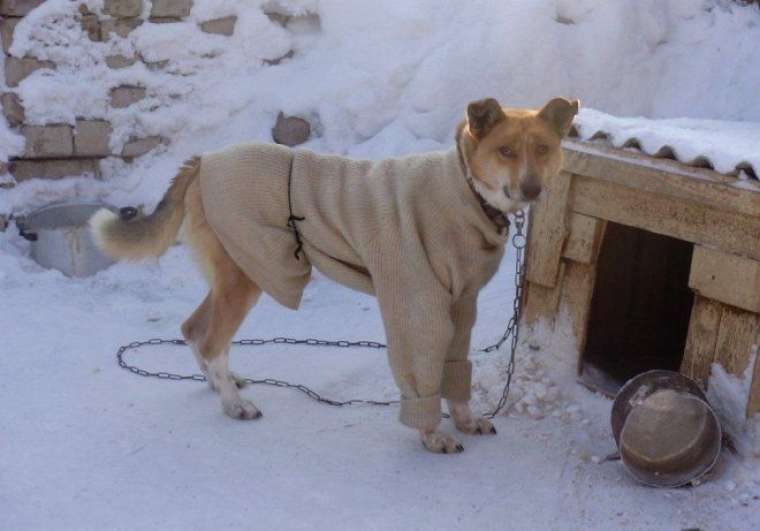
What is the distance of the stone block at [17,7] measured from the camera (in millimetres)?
6410

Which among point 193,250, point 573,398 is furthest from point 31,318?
point 573,398

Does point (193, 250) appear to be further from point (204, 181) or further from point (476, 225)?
point (476, 225)

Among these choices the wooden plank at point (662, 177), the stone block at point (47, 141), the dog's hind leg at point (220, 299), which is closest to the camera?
the wooden plank at point (662, 177)

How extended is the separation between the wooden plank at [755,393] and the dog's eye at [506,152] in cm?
126

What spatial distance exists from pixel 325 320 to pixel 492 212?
79.1 inches

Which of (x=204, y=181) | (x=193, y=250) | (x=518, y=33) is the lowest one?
(x=193, y=250)

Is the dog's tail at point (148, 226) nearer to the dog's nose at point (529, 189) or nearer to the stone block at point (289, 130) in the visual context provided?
the dog's nose at point (529, 189)

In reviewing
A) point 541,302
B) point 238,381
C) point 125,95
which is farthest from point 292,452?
point 125,95

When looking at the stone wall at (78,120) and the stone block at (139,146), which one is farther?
the stone block at (139,146)

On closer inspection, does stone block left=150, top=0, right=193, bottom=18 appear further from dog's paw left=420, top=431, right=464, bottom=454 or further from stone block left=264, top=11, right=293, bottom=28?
dog's paw left=420, top=431, right=464, bottom=454

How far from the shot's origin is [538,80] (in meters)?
7.11

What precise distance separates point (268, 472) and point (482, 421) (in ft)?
3.37

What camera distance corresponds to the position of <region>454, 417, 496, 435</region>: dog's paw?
4.38 metres

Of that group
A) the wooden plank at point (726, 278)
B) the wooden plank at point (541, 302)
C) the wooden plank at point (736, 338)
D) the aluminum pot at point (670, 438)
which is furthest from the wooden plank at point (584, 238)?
the aluminum pot at point (670, 438)
